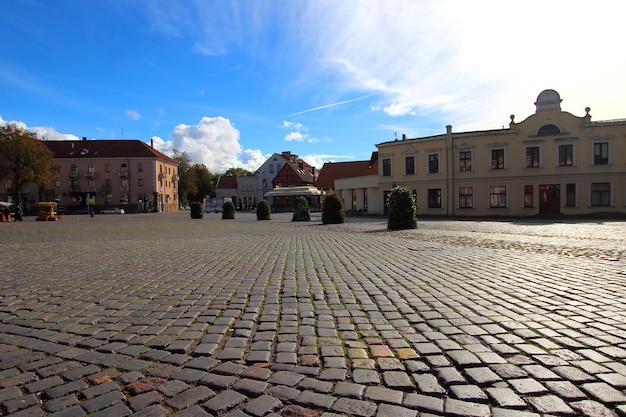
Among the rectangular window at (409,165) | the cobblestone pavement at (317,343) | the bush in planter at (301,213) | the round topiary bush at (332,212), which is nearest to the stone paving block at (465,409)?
the cobblestone pavement at (317,343)

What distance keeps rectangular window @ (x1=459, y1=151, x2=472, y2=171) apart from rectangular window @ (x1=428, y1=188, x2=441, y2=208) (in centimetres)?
285

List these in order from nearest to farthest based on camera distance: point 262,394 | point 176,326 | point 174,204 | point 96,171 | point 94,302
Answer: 1. point 262,394
2. point 176,326
3. point 94,302
4. point 96,171
5. point 174,204

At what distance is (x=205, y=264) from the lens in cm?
842

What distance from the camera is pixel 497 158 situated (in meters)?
35.1

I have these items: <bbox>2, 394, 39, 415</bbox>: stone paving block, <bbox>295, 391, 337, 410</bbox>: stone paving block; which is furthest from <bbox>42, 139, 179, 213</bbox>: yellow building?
<bbox>295, 391, 337, 410</bbox>: stone paving block

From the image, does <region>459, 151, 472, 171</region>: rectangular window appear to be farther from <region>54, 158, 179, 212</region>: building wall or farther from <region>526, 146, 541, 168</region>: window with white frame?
<region>54, 158, 179, 212</region>: building wall

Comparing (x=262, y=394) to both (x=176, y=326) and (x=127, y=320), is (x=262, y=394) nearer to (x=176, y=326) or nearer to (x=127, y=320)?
(x=176, y=326)

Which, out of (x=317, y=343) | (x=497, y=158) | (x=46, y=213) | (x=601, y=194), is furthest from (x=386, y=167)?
(x=317, y=343)

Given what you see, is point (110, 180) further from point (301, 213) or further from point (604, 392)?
point (604, 392)

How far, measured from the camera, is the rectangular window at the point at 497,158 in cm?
3487

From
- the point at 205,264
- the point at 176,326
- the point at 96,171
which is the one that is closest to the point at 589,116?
the point at 205,264

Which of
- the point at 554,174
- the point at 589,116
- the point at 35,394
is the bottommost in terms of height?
the point at 35,394

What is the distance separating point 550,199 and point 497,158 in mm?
5353

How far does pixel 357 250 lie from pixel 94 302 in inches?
267
